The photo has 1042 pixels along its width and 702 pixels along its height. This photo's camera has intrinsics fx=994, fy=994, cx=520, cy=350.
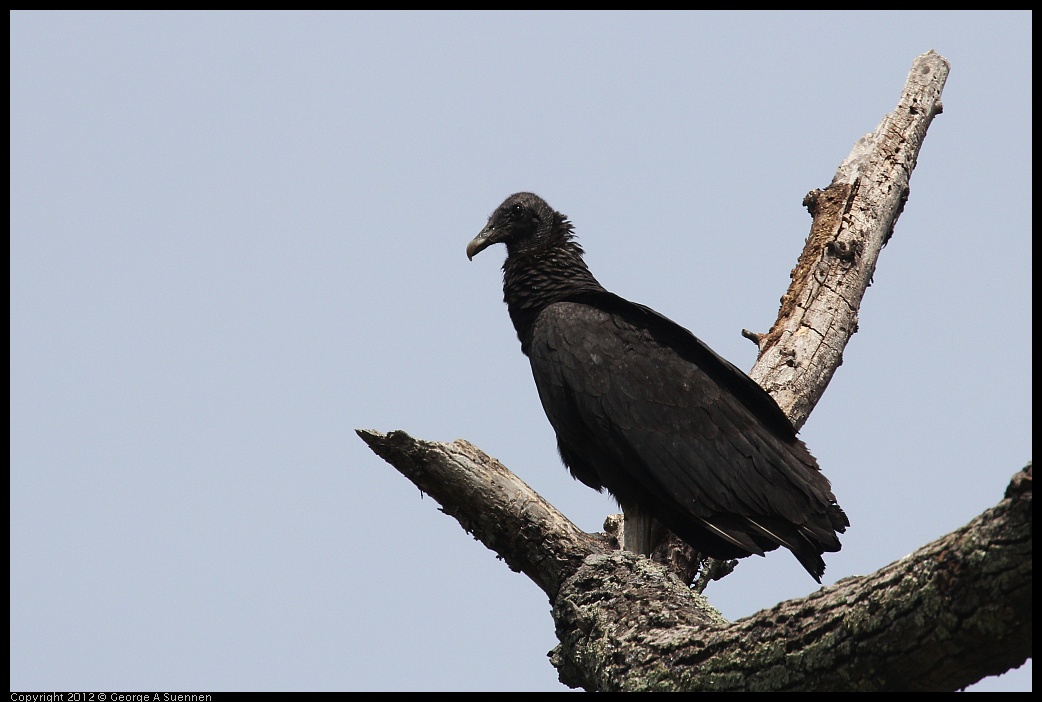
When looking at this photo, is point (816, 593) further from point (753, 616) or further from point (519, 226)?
point (519, 226)

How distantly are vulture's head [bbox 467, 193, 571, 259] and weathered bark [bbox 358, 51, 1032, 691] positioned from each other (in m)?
1.26

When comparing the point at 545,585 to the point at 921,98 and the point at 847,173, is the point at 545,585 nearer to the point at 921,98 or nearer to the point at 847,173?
the point at 847,173

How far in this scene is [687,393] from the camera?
4332 mm

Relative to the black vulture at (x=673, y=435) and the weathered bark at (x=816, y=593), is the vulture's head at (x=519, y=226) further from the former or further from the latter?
the weathered bark at (x=816, y=593)

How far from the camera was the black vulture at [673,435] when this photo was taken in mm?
4027

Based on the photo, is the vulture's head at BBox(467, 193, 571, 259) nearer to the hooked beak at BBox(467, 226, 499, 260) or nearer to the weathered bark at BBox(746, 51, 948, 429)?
the hooked beak at BBox(467, 226, 499, 260)

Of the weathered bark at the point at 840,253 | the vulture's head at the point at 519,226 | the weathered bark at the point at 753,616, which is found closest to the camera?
the weathered bark at the point at 753,616

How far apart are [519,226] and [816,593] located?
331cm

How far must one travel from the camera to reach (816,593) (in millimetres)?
2527

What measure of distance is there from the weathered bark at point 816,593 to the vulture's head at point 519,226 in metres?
1.26

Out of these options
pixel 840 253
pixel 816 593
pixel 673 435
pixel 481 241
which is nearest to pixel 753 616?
pixel 816 593

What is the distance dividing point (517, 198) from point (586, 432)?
1761mm

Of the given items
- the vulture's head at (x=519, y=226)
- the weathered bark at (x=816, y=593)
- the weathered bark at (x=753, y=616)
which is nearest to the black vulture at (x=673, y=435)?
the weathered bark at (x=816, y=593)

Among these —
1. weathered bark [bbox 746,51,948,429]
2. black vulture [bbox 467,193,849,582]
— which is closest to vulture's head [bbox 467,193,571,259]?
black vulture [bbox 467,193,849,582]
